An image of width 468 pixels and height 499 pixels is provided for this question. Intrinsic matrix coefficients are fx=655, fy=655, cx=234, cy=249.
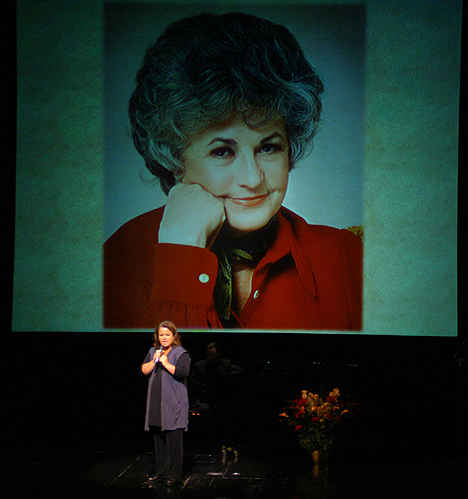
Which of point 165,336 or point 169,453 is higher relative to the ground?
point 165,336

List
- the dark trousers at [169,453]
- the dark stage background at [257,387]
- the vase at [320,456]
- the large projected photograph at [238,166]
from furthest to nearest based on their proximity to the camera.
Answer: the large projected photograph at [238,166] < the dark stage background at [257,387] < the vase at [320,456] < the dark trousers at [169,453]

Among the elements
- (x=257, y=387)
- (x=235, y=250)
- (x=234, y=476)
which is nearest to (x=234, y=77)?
(x=235, y=250)

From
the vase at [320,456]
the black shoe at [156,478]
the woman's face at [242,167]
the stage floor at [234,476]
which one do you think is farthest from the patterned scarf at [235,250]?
the black shoe at [156,478]

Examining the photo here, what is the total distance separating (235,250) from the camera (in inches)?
232

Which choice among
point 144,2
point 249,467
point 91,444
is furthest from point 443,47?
point 91,444

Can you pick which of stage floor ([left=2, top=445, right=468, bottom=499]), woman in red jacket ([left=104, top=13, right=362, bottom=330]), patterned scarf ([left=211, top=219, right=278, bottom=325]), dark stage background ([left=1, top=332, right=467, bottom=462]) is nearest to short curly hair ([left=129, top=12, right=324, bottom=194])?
woman in red jacket ([left=104, top=13, right=362, bottom=330])

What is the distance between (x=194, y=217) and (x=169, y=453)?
85.8 inches

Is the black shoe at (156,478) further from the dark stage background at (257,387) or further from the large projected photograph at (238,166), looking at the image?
the large projected photograph at (238,166)

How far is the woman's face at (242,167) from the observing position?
5816 millimetres

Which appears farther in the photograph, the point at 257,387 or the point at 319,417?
the point at 257,387

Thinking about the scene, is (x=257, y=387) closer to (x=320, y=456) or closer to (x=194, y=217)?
(x=320, y=456)

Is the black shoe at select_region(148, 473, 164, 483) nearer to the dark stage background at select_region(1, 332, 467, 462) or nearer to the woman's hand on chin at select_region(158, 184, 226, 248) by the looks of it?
the dark stage background at select_region(1, 332, 467, 462)

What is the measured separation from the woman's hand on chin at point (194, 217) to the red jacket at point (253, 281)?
0.28 feet

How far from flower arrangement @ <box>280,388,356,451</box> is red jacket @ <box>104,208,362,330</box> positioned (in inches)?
27.3
